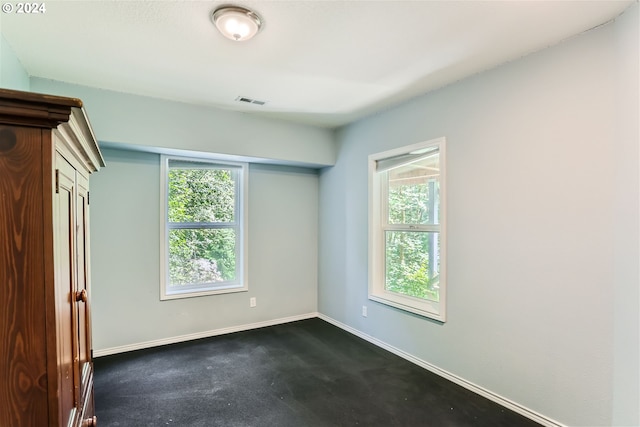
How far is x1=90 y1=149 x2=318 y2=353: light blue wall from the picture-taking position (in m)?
3.16

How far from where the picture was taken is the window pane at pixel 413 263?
2.98 meters

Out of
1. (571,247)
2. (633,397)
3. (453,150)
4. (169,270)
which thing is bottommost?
(633,397)

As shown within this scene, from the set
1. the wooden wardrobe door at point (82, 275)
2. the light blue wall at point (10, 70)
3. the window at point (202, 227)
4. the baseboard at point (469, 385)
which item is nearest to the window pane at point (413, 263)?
the baseboard at point (469, 385)

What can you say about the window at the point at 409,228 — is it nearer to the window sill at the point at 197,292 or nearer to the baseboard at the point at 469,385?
the baseboard at the point at 469,385

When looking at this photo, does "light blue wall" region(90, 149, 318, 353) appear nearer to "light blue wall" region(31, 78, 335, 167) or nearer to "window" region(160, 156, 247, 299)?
"window" region(160, 156, 247, 299)

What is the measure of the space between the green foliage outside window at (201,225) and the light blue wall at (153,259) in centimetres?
21

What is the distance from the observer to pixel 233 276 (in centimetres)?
397

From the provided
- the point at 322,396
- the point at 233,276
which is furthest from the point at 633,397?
the point at 233,276

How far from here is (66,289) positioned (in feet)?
3.42

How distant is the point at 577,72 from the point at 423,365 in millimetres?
2530

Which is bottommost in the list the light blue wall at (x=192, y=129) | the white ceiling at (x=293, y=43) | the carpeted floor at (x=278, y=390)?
the carpeted floor at (x=278, y=390)

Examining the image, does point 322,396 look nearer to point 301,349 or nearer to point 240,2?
point 301,349

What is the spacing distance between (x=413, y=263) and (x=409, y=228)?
0.35 m

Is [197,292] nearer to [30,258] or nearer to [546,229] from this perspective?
[30,258]
